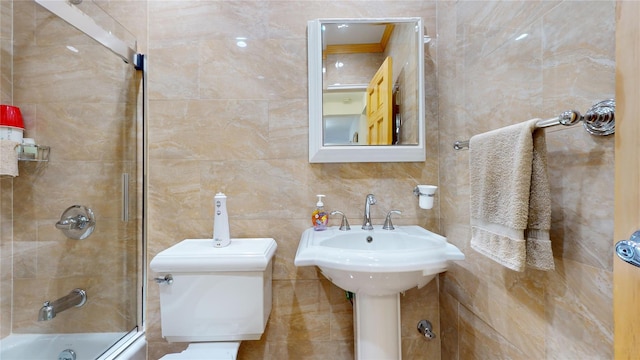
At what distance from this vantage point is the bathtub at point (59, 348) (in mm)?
1122

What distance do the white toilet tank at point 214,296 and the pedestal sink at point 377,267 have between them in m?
0.24

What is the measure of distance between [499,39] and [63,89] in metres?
1.68

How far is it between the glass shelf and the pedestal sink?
3.71 feet

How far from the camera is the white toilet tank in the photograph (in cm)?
103

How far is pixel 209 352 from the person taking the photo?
1047 mm

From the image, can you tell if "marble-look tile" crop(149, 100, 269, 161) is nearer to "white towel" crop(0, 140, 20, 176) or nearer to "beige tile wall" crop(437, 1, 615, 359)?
"white towel" crop(0, 140, 20, 176)

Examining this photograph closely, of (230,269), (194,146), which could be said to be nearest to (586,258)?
(230,269)

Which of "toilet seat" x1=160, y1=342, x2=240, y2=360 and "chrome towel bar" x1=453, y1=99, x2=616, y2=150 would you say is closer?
"chrome towel bar" x1=453, y1=99, x2=616, y2=150

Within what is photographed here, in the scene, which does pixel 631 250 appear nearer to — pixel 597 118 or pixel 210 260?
pixel 597 118

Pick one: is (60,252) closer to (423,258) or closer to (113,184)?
(113,184)

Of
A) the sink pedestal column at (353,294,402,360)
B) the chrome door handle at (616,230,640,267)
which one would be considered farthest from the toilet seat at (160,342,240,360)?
the chrome door handle at (616,230,640,267)

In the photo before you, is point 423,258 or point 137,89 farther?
point 137,89

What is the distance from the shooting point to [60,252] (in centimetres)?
117

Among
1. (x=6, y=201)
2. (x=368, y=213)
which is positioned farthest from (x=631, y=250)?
(x=6, y=201)
